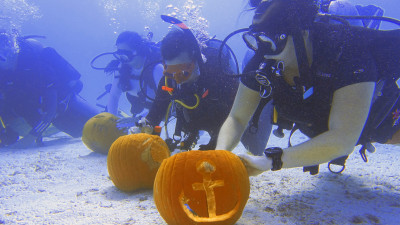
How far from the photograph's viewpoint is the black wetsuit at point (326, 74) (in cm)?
191

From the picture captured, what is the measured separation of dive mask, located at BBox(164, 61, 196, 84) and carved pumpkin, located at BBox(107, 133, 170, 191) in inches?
46.3

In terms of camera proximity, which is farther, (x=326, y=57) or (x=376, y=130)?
(x=376, y=130)

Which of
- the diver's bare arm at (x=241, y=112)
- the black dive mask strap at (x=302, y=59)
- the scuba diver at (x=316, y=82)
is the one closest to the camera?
the scuba diver at (x=316, y=82)

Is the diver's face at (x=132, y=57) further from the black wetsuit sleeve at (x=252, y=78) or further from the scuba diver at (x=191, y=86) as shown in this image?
the black wetsuit sleeve at (x=252, y=78)

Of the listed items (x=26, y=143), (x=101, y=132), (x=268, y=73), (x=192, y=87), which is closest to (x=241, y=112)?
(x=268, y=73)

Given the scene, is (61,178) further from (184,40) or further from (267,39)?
(267,39)

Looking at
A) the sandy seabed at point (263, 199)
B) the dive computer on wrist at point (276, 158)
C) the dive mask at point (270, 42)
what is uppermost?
the dive mask at point (270, 42)

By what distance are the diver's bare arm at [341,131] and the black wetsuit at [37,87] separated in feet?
26.9

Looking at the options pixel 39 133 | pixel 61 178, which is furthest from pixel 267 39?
pixel 39 133

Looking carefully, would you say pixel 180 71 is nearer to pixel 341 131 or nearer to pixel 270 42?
pixel 270 42

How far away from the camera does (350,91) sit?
1.84 m

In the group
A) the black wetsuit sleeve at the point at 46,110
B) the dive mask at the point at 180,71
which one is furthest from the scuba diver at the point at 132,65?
the dive mask at the point at 180,71

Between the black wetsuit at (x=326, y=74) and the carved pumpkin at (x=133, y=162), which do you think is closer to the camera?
the black wetsuit at (x=326, y=74)

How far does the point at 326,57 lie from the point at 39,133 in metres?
8.46
